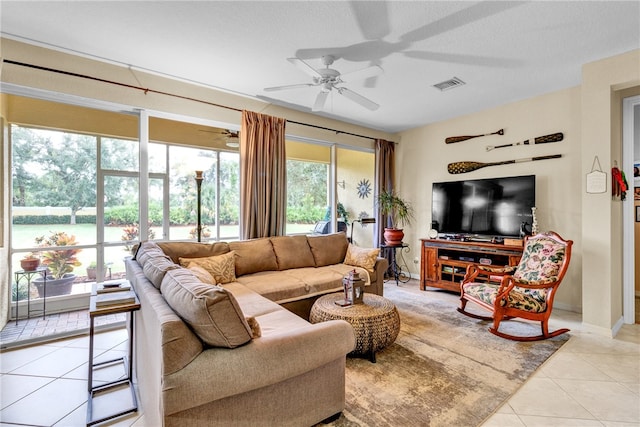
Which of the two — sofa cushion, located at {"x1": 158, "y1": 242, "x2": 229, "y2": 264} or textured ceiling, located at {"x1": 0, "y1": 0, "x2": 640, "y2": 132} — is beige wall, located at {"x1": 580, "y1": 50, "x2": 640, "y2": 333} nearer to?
textured ceiling, located at {"x1": 0, "y1": 0, "x2": 640, "y2": 132}

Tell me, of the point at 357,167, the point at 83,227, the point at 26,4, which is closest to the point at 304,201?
the point at 357,167

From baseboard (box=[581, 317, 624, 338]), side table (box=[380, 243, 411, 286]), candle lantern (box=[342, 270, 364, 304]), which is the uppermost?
candle lantern (box=[342, 270, 364, 304])

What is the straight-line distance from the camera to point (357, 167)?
20.7 feet

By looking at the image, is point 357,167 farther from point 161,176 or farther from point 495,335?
point 495,335

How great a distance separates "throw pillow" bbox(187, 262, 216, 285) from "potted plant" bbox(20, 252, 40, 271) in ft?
6.63

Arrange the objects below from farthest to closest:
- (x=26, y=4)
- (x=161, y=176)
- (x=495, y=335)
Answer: (x=161, y=176), (x=495, y=335), (x=26, y=4)

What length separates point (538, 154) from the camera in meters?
4.03

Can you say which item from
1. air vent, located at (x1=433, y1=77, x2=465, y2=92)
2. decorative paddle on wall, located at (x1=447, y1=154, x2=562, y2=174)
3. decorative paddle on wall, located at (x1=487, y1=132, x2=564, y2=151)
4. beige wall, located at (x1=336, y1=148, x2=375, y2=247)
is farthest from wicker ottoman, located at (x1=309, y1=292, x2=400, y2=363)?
beige wall, located at (x1=336, y1=148, x2=375, y2=247)

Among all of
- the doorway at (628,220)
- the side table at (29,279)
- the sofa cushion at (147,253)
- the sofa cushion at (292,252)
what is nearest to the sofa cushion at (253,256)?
the sofa cushion at (292,252)

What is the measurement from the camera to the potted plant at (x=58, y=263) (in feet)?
11.6

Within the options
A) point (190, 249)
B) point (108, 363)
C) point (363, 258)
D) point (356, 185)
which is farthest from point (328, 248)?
point (108, 363)

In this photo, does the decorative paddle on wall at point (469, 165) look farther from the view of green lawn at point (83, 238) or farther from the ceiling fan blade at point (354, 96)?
the view of green lawn at point (83, 238)

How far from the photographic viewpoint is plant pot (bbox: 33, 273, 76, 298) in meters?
3.47

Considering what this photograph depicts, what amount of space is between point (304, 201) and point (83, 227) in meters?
3.03
